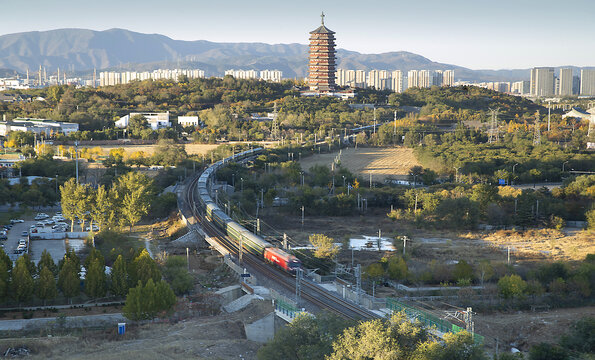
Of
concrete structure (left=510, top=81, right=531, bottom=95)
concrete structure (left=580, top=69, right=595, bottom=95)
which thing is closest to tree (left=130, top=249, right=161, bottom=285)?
concrete structure (left=580, top=69, right=595, bottom=95)

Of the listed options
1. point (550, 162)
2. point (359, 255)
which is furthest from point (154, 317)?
point (550, 162)

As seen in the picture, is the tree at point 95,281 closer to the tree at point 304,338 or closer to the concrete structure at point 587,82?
the tree at point 304,338

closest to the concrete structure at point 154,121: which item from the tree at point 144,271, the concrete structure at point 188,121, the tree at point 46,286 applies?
the concrete structure at point 188,121

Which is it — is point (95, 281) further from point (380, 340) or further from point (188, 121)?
point (188, 121)

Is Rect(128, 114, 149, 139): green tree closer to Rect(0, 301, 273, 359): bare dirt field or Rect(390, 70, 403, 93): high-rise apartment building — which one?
Rect(0, 301, 273, 359): bare dirt field

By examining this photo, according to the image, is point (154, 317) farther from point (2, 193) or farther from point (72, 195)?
point (2, 193)

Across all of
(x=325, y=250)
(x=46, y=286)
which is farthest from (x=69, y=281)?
(x=325, y=250)

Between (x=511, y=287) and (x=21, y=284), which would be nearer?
(x=21, y=284)
